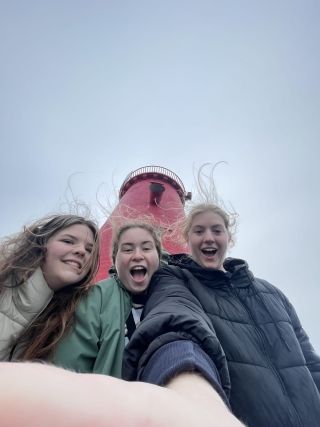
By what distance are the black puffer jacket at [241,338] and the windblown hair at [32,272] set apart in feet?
1.58

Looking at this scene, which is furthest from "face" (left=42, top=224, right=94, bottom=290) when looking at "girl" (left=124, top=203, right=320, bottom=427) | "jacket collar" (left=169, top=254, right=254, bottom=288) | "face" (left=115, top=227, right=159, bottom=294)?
"jacket collar" (left=169, top=254, right=254, bottom=288)

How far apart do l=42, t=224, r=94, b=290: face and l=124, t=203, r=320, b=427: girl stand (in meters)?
0.49

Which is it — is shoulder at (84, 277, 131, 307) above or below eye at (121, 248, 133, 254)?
below

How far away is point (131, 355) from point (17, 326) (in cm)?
79

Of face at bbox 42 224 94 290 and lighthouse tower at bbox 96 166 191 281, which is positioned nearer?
face at bbox 42 224 94 290

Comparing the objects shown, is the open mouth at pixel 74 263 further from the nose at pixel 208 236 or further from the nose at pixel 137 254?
the nose at pixel 208 236

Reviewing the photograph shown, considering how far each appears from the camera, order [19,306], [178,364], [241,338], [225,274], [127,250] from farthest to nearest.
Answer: [127,250] < [225,274] < [19,306] < [241,338] < [178,364]

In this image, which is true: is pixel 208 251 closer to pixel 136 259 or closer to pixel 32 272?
pixel 136 259

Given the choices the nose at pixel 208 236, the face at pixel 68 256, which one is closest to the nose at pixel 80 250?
the face at pixel 68 256

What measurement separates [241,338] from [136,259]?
1007 mm

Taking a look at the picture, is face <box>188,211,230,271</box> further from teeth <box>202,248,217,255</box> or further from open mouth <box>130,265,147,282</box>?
open mouth <box>130,265,147,282</box>

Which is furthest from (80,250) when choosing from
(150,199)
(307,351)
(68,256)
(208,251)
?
(150,199)

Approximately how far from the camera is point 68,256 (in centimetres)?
200

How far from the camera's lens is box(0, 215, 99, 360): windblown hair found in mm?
1625
